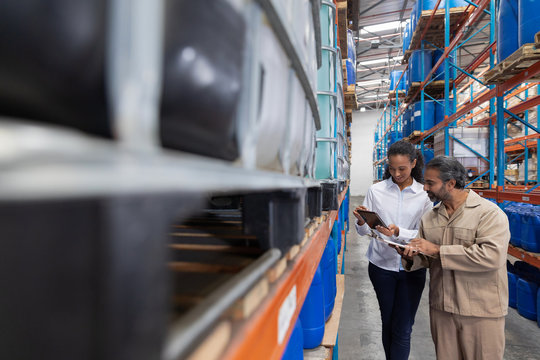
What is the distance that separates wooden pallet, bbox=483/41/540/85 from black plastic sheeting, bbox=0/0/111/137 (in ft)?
12.3

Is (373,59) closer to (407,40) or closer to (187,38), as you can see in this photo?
(407,40)

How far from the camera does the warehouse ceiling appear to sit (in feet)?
35.8

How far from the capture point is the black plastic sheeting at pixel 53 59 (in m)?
0.27

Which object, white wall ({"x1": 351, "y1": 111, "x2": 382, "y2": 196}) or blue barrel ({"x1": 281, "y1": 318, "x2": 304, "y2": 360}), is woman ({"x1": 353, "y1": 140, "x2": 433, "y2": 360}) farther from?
white wall ({"x1": 351, "y1": 111, "x2": 382, "y2": 196})

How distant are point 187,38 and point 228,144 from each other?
23cm

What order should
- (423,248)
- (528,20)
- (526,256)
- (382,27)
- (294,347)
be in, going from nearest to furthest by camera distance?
(294,347), (423,248), (528,20), (526,256), (382,27)

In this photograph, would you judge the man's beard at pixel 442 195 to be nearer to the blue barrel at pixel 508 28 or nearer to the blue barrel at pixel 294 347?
the blue barrel at pixel 294 347

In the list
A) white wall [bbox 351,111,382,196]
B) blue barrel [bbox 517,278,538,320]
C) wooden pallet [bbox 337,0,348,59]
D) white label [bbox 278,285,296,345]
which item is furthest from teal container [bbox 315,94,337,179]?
white wall [bbox 351,111,382,196]

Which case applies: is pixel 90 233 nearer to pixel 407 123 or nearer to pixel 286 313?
pixel 286 313

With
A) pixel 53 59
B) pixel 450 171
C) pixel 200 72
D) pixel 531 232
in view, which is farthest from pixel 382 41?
pixel 53 59

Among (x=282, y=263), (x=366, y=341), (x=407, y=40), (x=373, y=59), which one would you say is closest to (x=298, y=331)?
(x=282, y=263)

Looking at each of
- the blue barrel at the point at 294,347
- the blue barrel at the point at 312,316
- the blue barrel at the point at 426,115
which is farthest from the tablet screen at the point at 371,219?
the blue barrel at the point at 426,115

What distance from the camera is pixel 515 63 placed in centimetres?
314

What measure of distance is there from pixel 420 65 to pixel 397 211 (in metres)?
6.43
